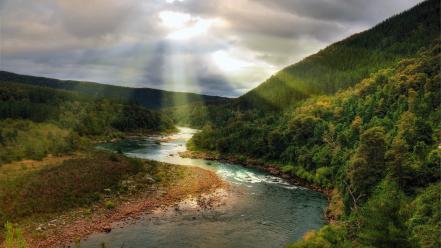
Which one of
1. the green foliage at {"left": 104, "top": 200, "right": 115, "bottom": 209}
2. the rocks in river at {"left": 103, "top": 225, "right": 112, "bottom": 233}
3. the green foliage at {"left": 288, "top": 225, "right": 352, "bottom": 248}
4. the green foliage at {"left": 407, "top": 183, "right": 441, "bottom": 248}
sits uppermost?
the green foliage at {"left": 407, "top": 183, "right": 441, "bottom": 248}

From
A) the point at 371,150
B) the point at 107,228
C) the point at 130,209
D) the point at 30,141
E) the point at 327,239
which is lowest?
the point at 107,228

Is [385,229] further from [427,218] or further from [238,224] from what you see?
[238,224]

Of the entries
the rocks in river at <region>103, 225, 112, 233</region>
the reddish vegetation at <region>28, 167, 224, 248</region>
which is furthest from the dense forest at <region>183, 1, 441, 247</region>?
the rocks in river at <region>103, 225, 112, 233</region>

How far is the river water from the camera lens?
55.0 m

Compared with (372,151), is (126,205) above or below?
below

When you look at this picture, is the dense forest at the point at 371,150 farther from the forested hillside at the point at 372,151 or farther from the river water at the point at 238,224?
the river water at the point at 238,224

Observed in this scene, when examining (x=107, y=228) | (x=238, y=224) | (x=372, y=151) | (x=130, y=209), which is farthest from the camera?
(x=372, y=151)

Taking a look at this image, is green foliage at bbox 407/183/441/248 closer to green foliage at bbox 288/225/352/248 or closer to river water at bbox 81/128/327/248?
green foliage at bbox 288/225/352/248

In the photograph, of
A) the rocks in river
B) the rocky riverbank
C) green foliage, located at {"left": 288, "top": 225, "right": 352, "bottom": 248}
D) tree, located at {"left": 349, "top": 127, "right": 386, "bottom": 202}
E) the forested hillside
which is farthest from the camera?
tree, located at {"left": 349, "top": 127, "right": 386, "bottom": 202}

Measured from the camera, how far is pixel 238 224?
→ 6338cm

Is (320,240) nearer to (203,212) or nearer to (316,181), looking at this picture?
(203,212)

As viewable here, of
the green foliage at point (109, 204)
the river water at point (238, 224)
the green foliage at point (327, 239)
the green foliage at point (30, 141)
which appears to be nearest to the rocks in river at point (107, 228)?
the river water at point (238, 224)

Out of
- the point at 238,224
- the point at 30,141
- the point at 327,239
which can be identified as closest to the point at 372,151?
the point at 327,239

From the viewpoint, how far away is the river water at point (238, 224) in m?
55.0
